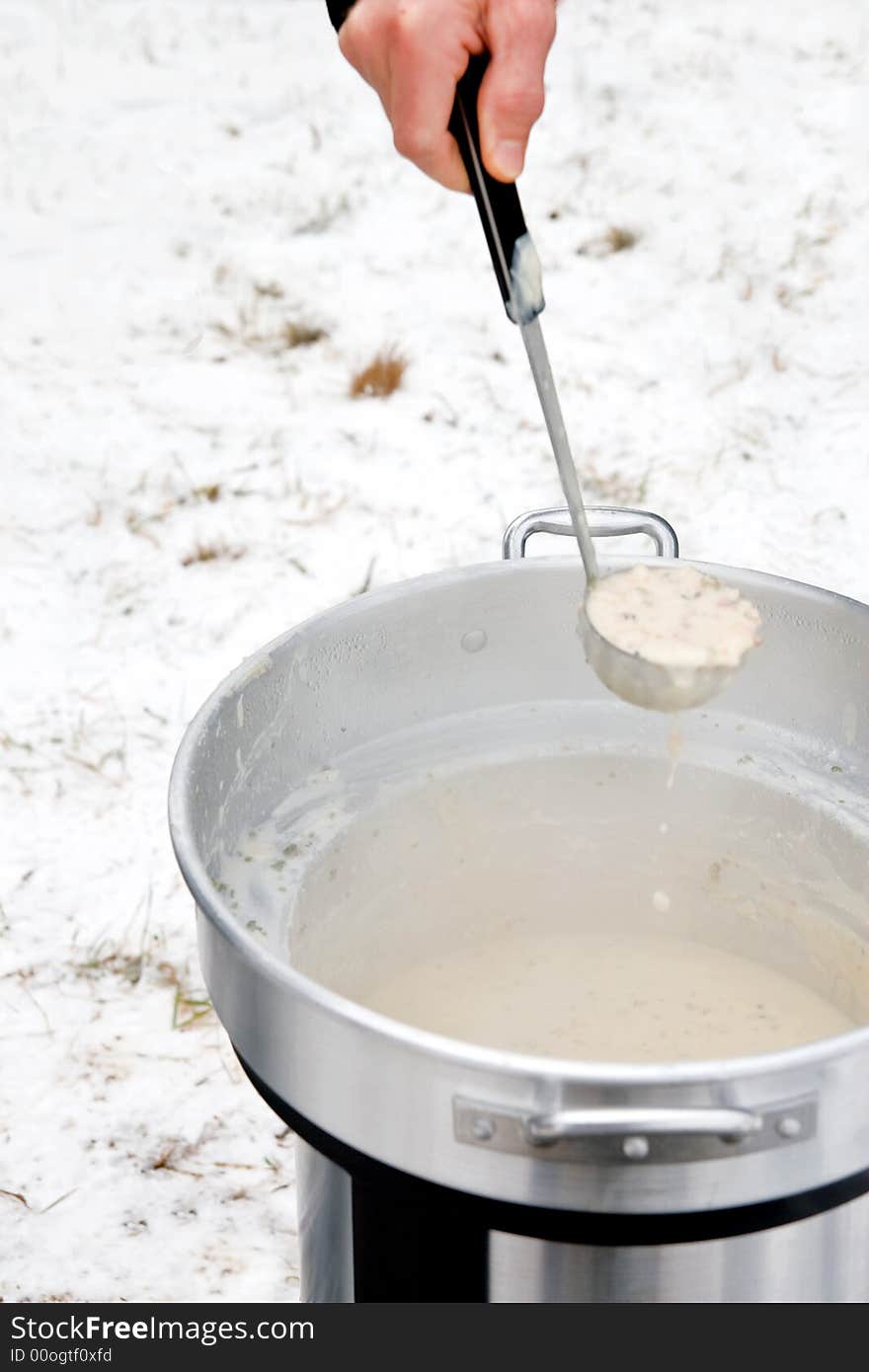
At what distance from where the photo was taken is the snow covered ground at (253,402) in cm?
170

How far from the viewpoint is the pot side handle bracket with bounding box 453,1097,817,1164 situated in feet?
2.70

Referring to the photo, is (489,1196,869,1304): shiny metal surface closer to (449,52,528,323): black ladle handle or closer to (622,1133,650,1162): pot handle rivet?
(622,1133,650,1162): pot handle rivet

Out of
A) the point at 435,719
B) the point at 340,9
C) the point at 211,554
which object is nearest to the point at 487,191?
the point at 340,9

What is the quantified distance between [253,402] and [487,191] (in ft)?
5.72

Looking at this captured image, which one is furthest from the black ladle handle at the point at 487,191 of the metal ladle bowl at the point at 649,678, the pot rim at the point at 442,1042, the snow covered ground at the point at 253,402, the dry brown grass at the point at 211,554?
the dry brown grass at the point at 211,554

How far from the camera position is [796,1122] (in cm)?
87

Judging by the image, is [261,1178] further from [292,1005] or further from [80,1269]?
[292,1005]

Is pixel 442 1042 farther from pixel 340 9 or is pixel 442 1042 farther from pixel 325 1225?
pixel 340 9

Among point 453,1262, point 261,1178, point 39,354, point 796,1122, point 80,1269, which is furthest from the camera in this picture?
point 39,354

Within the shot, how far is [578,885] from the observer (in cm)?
141

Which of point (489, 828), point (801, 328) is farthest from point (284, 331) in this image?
point (489, 828)

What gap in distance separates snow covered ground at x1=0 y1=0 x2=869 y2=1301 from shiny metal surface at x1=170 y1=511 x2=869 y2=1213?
55 centimetres

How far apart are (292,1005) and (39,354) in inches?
91.0

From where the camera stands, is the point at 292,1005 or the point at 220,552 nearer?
the point at 292,1005
